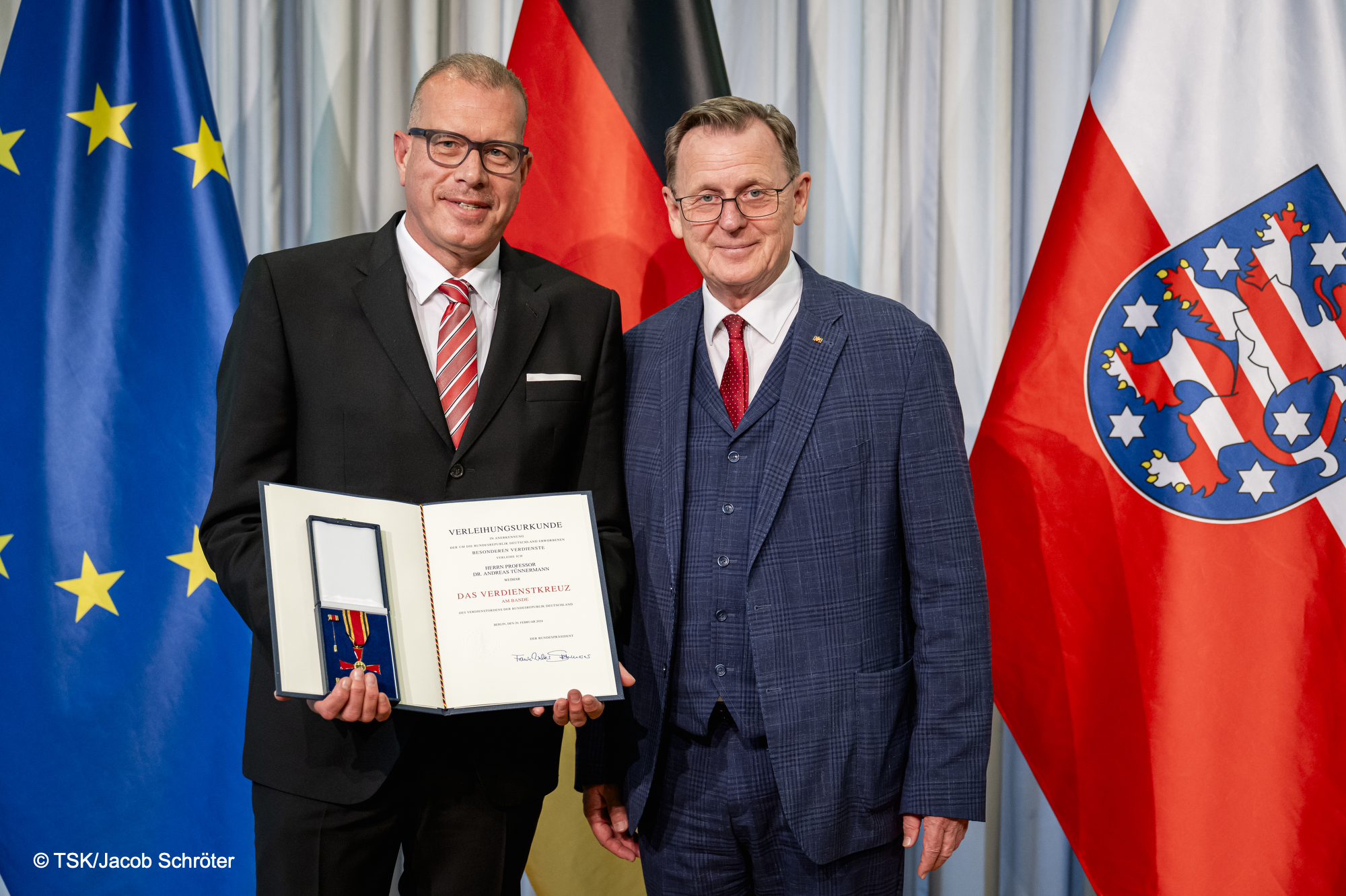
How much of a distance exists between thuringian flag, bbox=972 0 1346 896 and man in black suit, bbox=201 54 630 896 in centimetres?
111

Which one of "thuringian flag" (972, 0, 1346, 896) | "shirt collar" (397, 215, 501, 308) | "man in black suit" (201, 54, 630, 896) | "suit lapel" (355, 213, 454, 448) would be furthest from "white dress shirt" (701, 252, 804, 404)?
"thuringian flag" (972, 0, 1346, 896)

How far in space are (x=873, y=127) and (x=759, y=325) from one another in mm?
1226

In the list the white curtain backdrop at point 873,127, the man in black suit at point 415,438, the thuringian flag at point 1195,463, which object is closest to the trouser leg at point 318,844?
the man in black suit at point 415,438

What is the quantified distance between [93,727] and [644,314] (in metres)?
1.61

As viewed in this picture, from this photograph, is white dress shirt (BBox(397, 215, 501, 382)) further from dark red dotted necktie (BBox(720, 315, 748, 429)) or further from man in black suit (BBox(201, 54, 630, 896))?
dark red dotted necktie (BBox(720, 315, 748, 429))

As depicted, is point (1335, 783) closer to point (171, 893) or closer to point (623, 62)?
point (623, 62)

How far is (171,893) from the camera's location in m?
2.17

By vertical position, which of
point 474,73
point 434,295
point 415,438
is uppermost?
point 474,73

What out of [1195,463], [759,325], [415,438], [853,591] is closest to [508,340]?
[415,438]

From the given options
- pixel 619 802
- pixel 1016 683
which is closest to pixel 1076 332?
pixel 1016 683

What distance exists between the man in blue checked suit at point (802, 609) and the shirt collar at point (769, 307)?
4cm

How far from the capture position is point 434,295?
5.16ft

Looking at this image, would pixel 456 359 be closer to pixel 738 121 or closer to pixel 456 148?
pixel 456 148

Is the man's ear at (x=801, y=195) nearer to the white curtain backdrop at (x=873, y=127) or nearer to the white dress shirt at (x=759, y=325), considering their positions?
the white dress shirt at (x=759, y=325)
